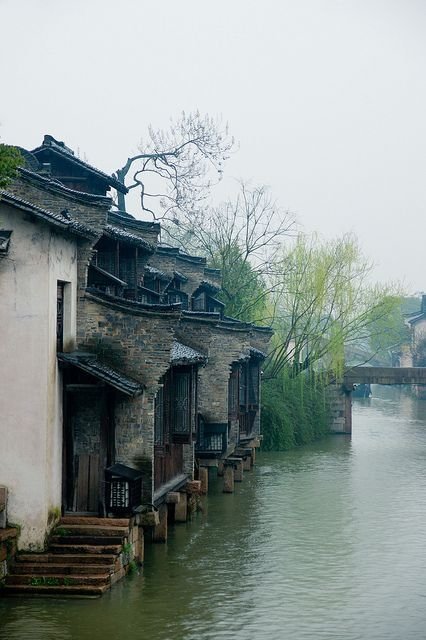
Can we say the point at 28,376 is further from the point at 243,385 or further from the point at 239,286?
the point at 239,286

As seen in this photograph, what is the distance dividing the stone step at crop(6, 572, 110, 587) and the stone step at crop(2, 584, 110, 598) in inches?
3.3

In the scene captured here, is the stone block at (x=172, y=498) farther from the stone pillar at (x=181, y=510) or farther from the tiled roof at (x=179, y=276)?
the tiled roof at (x=179, y=276)

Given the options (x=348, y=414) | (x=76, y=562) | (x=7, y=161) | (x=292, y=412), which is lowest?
(x=76, y=562)

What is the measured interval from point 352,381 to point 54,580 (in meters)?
33.8

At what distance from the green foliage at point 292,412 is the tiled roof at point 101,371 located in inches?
897

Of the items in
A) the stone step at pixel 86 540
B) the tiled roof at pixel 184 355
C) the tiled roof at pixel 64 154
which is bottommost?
the stone step at pixel 86 540

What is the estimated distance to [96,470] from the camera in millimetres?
19312

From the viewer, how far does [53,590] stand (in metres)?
17.0

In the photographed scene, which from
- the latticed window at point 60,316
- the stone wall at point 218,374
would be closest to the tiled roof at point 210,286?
the stone wall at point 218,374

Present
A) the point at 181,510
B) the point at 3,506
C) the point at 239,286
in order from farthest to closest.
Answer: the point at 239,286 < the point at 181,510 < the point at 3,506

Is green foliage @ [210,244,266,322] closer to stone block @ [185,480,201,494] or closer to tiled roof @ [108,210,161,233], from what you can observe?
tiled roof @ [108,210,161,233]

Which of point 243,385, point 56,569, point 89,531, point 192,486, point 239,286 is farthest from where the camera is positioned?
point 239,286

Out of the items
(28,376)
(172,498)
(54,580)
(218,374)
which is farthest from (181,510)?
(28,376)

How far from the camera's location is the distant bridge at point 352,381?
48812 millimetres
